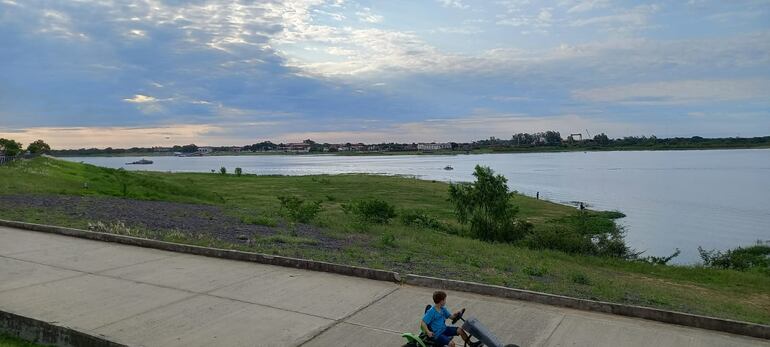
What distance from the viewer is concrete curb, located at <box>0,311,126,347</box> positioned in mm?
7234

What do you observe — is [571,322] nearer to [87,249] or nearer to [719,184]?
[87,249]

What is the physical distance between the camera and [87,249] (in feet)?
43.1

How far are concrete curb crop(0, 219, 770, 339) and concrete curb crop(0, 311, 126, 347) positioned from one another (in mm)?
4828

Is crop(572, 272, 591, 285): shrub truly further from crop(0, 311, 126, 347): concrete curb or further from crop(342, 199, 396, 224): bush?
crop(342, 199, 396, 224): bush

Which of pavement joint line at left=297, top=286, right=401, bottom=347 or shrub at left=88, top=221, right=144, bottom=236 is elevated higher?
shrub at left=88, top=221, right=144, bottom=236

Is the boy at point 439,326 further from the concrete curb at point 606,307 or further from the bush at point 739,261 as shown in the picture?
the bush at point 739,261

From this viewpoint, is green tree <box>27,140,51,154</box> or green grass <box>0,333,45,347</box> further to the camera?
green tree <box>27,140,51,154</box>

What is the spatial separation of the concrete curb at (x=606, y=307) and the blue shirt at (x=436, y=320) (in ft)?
10.9

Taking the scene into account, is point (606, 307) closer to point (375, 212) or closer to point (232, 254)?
point (232, 254)

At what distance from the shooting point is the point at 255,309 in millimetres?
8641

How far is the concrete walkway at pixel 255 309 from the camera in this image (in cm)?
748

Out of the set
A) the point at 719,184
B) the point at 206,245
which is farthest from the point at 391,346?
the point at 719,184

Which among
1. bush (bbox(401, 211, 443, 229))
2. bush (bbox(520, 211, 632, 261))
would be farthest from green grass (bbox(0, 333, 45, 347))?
bush (bbox(401, 211, 443, 229))

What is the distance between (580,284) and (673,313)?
376cm
